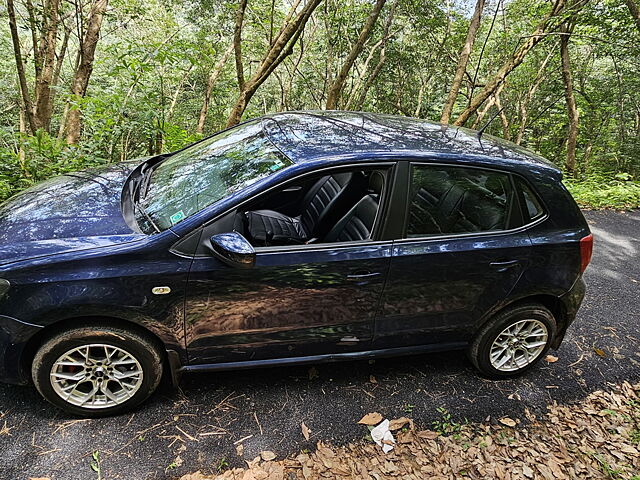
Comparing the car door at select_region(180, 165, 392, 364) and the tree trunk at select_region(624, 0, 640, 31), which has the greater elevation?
the tree trunk at select_region(624, 0, 640, 31)

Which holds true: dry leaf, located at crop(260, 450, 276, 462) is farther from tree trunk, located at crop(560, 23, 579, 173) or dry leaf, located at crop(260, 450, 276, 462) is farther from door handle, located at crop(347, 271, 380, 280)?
tree trunk, located at crop(560, 23, 579, 173)

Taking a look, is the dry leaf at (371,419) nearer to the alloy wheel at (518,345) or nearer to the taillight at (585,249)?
the alloy wheel at (518,345)

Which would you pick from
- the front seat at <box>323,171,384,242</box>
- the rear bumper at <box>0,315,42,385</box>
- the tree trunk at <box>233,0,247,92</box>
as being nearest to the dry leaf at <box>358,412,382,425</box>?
the front seat at <box>323,171,384,242</box>

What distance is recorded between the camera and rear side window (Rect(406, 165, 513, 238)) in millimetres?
2529

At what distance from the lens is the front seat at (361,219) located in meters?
2.54

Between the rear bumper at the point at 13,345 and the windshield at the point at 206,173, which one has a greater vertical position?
the windshield at the point at 206,173

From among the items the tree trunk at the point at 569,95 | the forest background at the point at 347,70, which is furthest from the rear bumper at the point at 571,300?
the tree trunk at the point at 569,95

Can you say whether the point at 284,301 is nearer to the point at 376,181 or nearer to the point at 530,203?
the point at 376,181

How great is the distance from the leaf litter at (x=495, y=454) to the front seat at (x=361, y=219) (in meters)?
1.25

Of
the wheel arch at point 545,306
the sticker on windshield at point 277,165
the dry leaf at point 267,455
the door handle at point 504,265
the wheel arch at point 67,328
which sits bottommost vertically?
the dry leaf at point 267,455

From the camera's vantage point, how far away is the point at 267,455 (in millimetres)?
2320

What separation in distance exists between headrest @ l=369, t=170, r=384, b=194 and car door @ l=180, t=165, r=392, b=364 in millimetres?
169

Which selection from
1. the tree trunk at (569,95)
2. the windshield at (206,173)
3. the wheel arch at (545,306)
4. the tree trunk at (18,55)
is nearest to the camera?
the windshield at (206,173)

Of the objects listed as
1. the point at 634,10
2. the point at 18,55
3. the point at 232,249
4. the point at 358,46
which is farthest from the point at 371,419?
the point at 634,10
